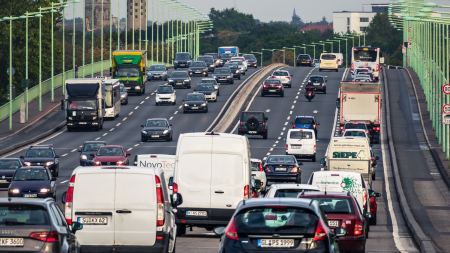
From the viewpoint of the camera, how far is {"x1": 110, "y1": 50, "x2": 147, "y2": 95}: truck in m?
109

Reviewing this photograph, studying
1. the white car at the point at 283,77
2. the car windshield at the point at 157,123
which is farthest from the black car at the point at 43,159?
the white car at the point at 283,77

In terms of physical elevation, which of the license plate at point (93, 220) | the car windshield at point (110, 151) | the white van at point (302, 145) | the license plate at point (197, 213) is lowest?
the white van at point (302, 145)

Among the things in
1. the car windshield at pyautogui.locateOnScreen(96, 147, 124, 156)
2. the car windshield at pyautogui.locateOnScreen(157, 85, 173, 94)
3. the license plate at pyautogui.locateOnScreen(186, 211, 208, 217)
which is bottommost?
the car windshield at pyautogui.locateOnScreen(96, 147, 124, 156)

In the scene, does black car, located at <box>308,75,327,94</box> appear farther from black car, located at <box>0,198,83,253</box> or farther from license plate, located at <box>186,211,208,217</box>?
black car, located at <box>0,198,83,253</box>

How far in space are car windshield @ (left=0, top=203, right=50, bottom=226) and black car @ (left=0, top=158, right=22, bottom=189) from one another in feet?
114

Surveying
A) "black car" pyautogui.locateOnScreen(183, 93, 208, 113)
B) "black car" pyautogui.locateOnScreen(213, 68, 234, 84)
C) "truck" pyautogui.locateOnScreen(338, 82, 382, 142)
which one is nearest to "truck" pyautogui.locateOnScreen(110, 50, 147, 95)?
"black car" pyautogui.locateOnScreen(183, 93, 208, 113)

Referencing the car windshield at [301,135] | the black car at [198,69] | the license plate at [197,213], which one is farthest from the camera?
the black car at [198,69]

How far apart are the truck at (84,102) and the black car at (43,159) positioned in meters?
23.3

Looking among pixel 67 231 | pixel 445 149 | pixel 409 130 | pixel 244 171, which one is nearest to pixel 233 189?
pixel 244 171

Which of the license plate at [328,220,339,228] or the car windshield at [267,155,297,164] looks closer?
the license plate at [328,220,339,228]

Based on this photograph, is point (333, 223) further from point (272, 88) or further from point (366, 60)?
point (366, 60)

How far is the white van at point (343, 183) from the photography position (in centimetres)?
3756

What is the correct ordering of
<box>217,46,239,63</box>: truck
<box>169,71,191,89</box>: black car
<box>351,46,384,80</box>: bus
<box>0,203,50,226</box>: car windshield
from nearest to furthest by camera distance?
1. <box>0,203,50,226</box>: car windshield
2. <box>169,71,191,89</box>: black car
3. <box>351,46,384,80</box>: bus
4. <box>217,46,239,63</box>: truck

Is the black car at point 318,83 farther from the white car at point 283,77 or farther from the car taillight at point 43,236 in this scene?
the car taillight at point 43,236
